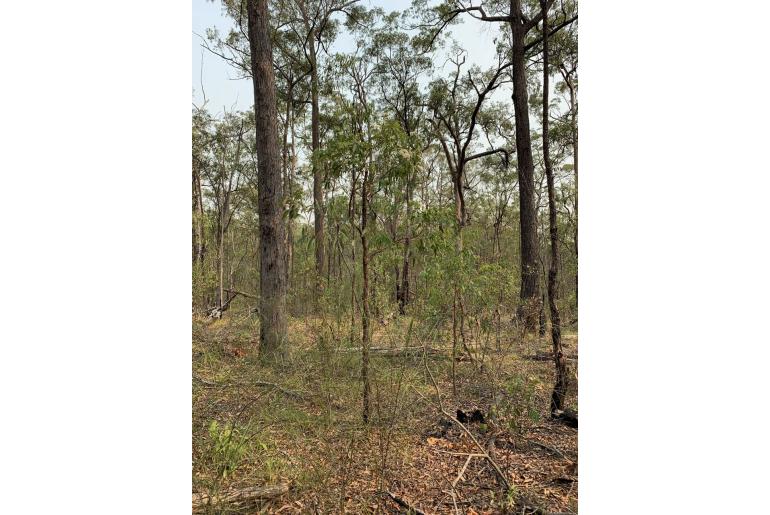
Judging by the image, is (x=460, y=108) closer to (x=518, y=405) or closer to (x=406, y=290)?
(x=406, y=290)

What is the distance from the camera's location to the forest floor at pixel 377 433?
1.39 m

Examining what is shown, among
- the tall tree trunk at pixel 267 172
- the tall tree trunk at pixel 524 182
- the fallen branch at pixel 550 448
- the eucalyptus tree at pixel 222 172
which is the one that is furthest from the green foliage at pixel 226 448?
the eucalyptus tree at pixel 222 172

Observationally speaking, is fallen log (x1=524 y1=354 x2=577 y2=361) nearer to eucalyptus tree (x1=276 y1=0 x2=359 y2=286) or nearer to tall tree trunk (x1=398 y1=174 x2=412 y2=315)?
tall tree trunk (x1=398 y1=174 x2=412 y2=315)

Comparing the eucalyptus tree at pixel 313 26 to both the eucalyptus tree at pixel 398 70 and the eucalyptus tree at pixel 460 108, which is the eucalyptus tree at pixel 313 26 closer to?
the eucalyptus tree at pixel 398 70

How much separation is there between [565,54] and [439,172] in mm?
799

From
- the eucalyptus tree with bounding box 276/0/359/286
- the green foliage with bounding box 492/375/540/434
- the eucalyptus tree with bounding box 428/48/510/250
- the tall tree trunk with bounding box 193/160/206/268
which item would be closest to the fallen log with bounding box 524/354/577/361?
the green foliage with bounding box 492/375/540/434

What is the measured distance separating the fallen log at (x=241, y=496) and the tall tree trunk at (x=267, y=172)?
1.14 m

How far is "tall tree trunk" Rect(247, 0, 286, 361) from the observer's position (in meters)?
2.56

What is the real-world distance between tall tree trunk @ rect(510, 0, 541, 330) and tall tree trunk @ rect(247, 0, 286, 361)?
1229 millimetres

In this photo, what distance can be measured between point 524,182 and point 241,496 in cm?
206

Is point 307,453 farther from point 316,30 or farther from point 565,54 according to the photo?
point 316,30
